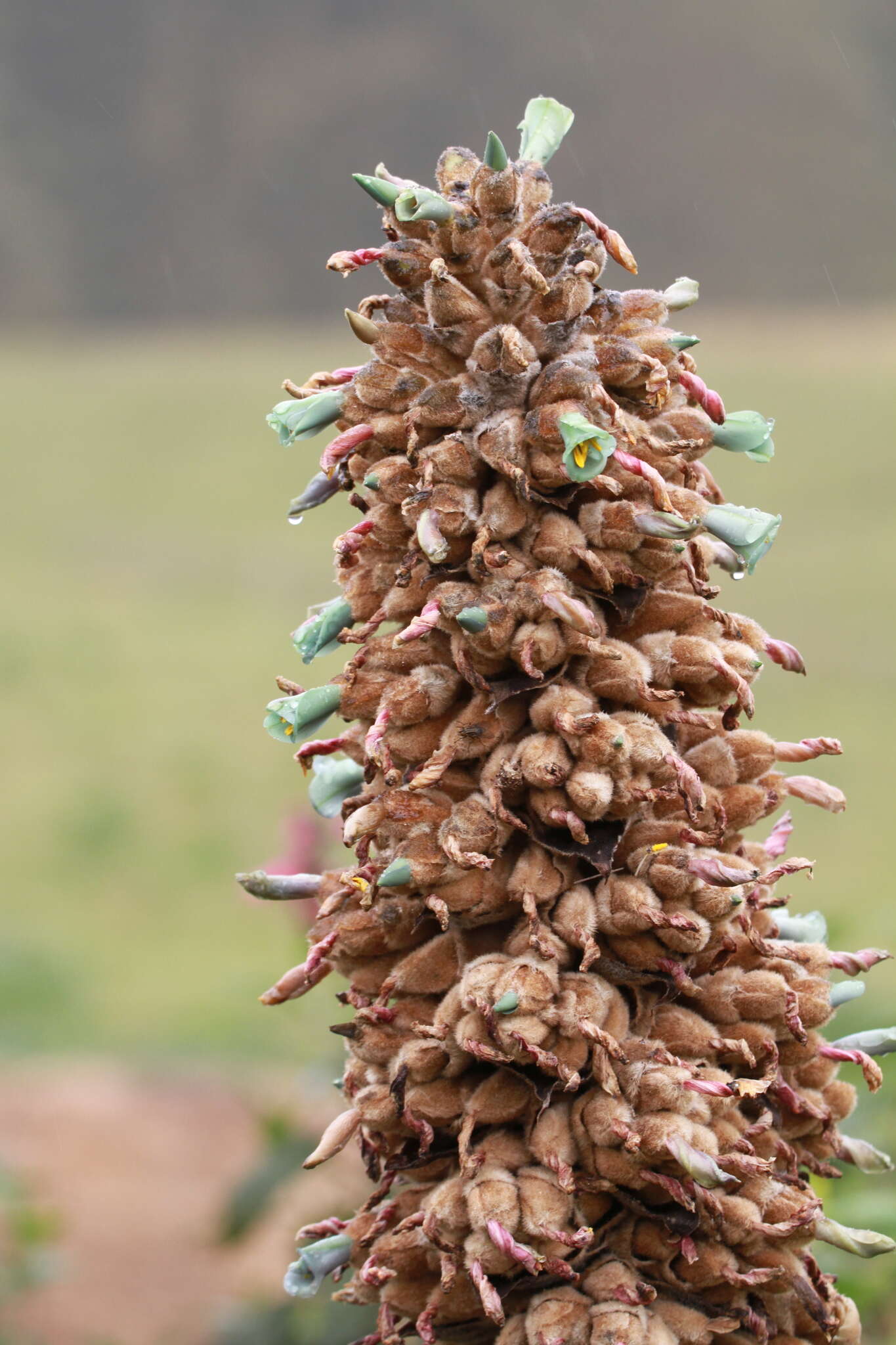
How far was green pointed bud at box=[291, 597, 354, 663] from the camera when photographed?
1.16m

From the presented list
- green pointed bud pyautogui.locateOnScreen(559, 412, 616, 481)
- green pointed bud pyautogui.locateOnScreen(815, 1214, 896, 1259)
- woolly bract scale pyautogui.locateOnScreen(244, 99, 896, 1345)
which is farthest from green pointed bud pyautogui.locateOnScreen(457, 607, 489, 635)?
green pointed bud pyautogui.locateOnScreen(815, 1214, 896, 1259)

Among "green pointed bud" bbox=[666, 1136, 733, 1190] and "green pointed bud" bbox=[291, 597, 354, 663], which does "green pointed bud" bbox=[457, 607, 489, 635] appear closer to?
"green pointed bud" bbox=[291, 597, 354, 663]

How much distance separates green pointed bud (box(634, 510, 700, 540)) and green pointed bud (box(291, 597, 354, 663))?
0.27 metres

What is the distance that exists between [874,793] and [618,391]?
540 centimetres

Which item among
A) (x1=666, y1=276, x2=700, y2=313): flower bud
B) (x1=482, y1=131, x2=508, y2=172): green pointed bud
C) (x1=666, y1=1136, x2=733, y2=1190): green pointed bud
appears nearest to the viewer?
(x1=666, y1=1136, x2=733, y2=1190): green pointed bud

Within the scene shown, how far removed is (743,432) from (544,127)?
0.34 meters

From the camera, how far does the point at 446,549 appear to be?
108cm

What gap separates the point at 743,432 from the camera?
1196 millimetres

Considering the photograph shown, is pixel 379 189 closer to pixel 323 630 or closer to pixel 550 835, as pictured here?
pixel 323 630

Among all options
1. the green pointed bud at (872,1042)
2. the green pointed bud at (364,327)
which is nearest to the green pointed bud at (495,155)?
the green pointed bud at (364,327)

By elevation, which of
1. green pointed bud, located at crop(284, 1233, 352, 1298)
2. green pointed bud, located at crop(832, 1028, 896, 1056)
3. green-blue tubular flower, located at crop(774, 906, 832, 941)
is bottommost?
green pointed bud, located at crop(284, 1233, 352, 1298)

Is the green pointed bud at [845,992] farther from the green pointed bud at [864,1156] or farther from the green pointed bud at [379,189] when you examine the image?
the green pointed bud at [379,189]

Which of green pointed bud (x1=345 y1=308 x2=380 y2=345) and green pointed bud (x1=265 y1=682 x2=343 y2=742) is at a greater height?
green pointed bud (x1=345 y1=308 x2=380 y2=345)

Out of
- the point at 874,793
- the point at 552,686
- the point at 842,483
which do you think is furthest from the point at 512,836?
the point at 842,483
